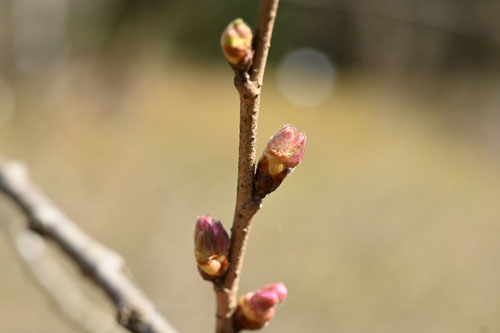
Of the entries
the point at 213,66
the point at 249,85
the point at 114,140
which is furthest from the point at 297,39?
the point at 249,85

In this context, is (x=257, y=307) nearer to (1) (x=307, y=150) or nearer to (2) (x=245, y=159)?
(2) (x=245, y=159)

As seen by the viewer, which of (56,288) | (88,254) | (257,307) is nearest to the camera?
(257,307)

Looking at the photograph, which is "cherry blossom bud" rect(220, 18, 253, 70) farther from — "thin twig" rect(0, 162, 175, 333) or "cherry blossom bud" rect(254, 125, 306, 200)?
"thin twig" rect(0, 162, 175, 333)

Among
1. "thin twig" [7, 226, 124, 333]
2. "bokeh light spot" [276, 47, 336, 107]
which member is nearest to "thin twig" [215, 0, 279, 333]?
"thin twig" [7, 226, 124, 333]

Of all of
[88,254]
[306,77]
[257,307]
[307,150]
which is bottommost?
[306,77]

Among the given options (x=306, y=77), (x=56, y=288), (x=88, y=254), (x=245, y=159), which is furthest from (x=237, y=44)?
(x=306, y=77)

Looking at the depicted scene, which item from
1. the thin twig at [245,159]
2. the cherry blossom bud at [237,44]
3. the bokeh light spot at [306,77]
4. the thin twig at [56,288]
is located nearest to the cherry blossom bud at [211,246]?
the thin twig at [245,159]
